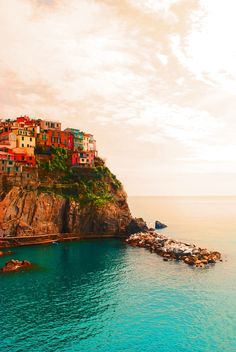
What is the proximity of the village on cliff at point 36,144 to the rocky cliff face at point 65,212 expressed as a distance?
902cm

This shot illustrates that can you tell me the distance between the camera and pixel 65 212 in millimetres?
107125

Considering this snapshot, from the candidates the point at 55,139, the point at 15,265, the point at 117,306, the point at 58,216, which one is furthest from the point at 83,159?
the point at 117,306

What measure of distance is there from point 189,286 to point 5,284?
3506cm

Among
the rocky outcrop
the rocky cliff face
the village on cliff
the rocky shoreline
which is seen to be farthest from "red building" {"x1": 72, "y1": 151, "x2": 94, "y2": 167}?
the rocky shoreline

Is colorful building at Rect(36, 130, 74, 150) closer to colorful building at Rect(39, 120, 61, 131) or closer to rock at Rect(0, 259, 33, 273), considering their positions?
colorful building at Rect(39, 120, 61, 131)

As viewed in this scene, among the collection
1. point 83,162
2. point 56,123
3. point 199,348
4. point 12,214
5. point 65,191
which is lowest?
point 199,348

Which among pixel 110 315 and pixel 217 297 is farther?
pixel 217 297

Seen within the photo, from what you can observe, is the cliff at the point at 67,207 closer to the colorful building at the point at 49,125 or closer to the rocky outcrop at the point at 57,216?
the rocky outcrop at the point at 57,216

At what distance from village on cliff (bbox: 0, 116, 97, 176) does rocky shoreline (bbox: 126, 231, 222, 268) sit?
132 feet

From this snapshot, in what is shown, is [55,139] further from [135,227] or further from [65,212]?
[135,227]

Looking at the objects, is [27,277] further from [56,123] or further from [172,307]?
[56,123]

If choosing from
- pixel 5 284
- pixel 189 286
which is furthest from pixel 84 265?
pixel 189 286

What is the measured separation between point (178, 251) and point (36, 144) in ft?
220

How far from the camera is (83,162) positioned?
392 ft
